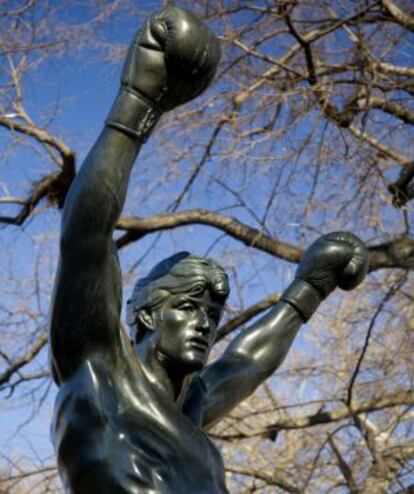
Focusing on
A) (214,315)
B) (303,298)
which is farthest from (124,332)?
(303,298)

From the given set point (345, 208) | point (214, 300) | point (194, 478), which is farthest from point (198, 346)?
point (345, 208)

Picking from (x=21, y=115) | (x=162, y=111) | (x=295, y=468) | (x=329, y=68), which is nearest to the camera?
(x=162, y=111)

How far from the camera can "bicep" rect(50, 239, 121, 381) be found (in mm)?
2178

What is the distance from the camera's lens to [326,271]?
2945 mm

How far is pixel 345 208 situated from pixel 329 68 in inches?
42.3

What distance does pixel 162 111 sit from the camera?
7.59 feet

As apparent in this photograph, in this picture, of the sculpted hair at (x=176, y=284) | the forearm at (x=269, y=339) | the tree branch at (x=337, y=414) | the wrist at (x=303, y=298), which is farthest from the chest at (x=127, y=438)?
the tree branch at (x=337, y=414)

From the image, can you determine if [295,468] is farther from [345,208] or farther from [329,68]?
[329,68]

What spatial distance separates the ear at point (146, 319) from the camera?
98.6 inches

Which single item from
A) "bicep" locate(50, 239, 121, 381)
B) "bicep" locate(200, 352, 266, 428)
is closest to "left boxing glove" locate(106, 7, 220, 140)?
"bicep" locate(50, 239, 121, 381)

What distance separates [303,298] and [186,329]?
0.62 meters

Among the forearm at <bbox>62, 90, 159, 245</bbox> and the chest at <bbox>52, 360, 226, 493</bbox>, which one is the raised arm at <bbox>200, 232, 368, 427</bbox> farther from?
the forearm at <bbox>62, 90, 159, 245</bbox>

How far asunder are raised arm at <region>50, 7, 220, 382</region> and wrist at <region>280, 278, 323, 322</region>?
0.80 meters

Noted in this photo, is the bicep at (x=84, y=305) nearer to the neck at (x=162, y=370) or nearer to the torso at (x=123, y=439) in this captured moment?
the torso at (x=123, y=439)
